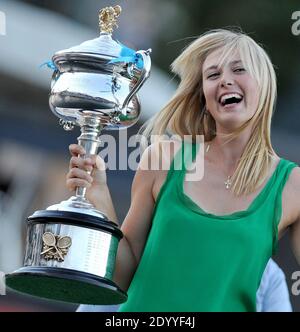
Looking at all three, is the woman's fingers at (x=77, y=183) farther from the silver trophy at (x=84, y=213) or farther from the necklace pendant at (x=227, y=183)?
the necklace pendant at (x=227, y=183)

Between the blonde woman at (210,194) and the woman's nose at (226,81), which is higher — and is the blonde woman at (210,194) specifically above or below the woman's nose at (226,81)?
below

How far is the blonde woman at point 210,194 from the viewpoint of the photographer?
236cm

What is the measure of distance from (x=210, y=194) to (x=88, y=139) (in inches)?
11.6

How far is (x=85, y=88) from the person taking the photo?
2.47 m

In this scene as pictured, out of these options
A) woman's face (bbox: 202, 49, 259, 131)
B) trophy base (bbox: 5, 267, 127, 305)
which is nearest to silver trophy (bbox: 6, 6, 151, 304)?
Answer: trophy base (bbox: 5, 267, 127, 305)

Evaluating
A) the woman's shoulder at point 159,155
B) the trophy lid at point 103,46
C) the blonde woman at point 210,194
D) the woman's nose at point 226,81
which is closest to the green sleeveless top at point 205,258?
the blonde woman at point 210,194

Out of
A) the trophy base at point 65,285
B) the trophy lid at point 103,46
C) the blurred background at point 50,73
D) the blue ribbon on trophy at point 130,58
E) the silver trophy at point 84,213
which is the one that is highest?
the blurred background at point 50,73

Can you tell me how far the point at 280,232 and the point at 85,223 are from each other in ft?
1.40

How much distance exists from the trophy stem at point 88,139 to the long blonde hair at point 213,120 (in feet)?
0.51

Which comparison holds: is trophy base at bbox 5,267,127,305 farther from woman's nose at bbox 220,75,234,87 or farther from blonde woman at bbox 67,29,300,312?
woman's nose at bbox 220,75,234,87

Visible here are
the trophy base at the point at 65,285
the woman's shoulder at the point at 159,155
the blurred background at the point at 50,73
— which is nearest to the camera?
the trophy base at the point at 65,285

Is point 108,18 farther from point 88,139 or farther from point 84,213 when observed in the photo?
point 84,213

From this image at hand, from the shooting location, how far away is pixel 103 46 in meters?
2.51

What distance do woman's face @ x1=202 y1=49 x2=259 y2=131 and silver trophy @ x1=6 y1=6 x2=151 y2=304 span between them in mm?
160
